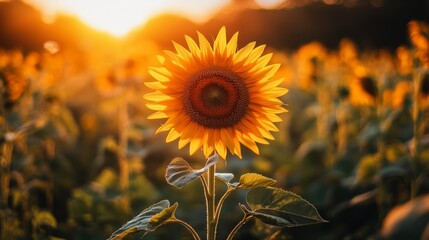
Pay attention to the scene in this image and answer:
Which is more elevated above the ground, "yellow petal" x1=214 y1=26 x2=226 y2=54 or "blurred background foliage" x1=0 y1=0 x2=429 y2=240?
"yellow petal" x1=214 y1=26 x2=226 y2=54

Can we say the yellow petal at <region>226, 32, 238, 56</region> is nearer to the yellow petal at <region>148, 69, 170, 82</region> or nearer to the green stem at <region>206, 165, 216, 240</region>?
the yellow petal at <region>148, 69, 170, 82</region>

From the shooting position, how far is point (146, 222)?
5.08 ft

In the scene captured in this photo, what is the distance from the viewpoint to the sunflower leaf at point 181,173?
60.7 inches

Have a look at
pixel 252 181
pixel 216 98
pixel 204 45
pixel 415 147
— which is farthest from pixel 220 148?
pixel 415 147

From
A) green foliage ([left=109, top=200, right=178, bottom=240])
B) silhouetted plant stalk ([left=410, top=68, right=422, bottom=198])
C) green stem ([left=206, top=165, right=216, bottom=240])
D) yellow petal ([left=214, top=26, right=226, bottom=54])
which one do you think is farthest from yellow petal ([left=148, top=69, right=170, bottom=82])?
silhouetted plant stalk ([left=410, top=68, right=422, bottom=198])

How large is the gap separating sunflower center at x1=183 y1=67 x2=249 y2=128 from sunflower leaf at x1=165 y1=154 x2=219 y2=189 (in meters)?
0.33

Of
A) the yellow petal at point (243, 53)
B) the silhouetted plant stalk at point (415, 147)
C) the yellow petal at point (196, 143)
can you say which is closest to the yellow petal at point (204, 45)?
the yellow petal at point (243, 53)

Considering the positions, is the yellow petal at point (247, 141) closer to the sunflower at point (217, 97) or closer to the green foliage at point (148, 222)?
the sunflower at point (217, 97)

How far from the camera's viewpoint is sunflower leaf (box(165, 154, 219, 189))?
154cm

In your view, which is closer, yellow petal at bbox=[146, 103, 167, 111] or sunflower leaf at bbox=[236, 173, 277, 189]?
sunflower leaf at bbox=[236, 173, 277, 189]

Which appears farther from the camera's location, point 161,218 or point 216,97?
point 216,97

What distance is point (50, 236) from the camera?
2.42 meters

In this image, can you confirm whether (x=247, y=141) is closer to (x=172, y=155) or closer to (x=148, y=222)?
(x=148, y=222)

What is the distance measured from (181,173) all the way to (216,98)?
1.53 ft
